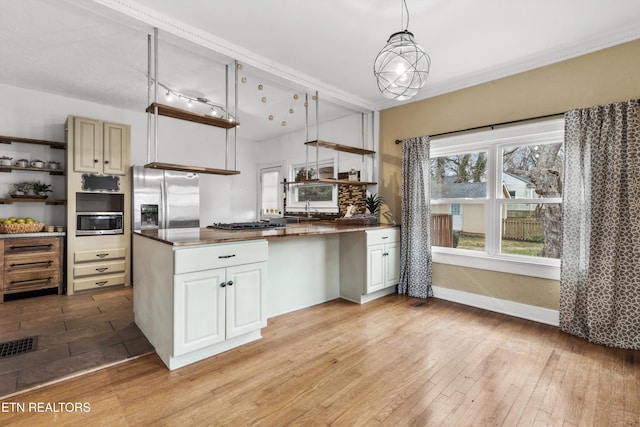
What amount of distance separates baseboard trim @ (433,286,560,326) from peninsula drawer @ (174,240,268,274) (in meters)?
2.43

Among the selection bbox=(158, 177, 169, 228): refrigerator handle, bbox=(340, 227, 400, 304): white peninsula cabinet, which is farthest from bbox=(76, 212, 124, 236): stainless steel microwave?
bbox=(340, 227, 400, 304): white peninsula cabinet

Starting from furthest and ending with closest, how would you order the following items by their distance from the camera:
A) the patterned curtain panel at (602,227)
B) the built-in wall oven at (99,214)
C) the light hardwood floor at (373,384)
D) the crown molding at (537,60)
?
the built-in wall oven at (99,214) < the crown molding at (537,60) < the patterned curtain panel at (602,227) < the light hardwood floor at (373,384)

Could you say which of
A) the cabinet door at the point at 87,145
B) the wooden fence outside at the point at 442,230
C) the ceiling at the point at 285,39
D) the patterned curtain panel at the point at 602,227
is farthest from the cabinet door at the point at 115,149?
the patterned curtain panel at the point at 602,227

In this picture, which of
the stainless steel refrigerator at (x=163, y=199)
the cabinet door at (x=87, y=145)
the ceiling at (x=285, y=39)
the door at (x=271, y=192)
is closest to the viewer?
the ceiling at (x=285, y=39)

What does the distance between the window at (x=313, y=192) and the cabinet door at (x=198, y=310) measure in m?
3.04

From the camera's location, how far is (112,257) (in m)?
4.24

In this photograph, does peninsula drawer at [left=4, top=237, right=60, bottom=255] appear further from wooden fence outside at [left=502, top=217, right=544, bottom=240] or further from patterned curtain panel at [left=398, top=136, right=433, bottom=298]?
wooden fence outside at [left=502, top=217, right=544, bottom=240]

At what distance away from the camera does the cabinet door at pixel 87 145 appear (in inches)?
156

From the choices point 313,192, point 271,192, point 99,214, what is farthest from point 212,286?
point 271,192

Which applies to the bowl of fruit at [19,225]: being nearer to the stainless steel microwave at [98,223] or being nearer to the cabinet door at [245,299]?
the stainless steel microwave at [98,223]

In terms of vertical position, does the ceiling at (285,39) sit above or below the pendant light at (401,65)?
above

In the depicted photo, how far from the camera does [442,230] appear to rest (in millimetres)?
3982

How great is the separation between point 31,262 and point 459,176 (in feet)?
17.4

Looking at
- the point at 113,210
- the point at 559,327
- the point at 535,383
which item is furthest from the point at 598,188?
the point at 113,210
